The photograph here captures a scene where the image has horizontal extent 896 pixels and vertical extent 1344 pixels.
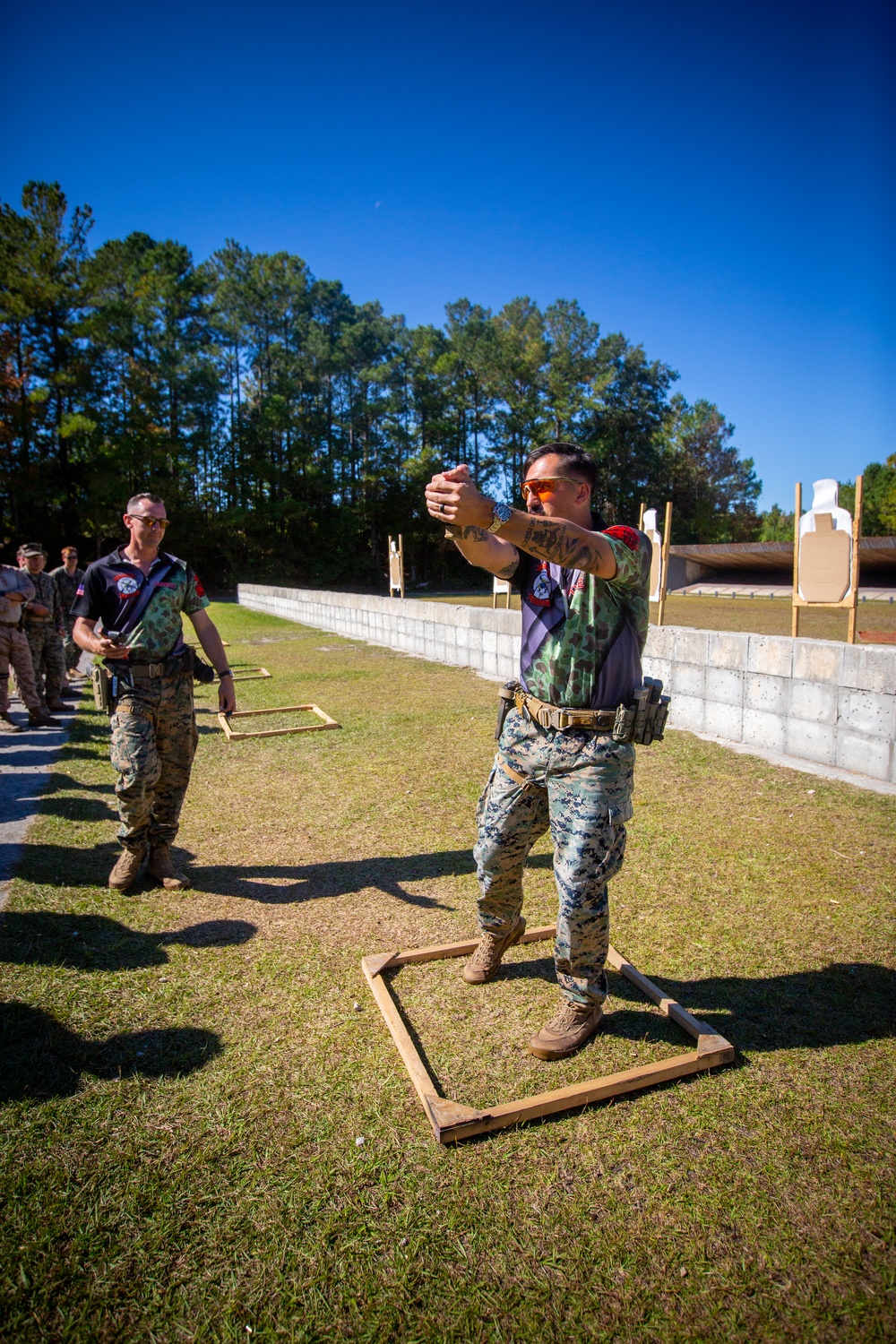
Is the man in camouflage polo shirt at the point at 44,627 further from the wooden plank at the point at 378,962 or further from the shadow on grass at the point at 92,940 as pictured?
the wooden plank at the point at 378,962

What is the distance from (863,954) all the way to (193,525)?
136 ft

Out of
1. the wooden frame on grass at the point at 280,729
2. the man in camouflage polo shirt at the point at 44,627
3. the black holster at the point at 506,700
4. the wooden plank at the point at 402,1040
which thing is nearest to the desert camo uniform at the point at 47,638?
the man in camouflage polo shirt at the point at 44,627

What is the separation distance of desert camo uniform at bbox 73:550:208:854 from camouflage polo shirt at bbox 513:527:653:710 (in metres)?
2.14

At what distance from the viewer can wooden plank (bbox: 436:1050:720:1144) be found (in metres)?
2.26

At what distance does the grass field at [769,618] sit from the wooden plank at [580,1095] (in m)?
8.85

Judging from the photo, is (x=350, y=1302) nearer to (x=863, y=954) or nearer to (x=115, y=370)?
(x=863, y=954)

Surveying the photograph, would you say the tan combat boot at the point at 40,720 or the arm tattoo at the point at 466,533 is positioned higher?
the arm tattoo at the point at 466,533

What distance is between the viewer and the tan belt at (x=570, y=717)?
252 centimetres

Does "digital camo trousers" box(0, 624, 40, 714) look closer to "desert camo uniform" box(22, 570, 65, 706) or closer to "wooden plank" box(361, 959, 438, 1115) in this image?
"desert camo uniform" box(22, 570, 65, 706)

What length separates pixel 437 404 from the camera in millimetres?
48750

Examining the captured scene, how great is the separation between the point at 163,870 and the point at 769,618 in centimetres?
1584

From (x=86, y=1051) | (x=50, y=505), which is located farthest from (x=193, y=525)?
(x=86, y=1051)

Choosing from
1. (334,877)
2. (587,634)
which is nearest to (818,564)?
(334,877)

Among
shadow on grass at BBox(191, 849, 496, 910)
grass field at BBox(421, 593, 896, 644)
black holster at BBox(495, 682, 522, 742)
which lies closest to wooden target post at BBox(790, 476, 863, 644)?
grass field at BBox(421, 593, 896, 644)
